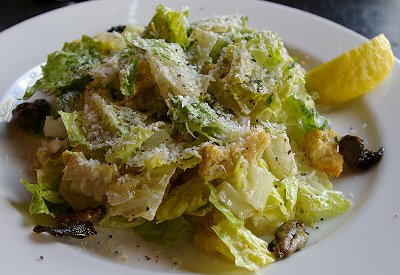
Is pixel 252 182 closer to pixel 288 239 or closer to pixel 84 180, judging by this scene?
pixel 288 239

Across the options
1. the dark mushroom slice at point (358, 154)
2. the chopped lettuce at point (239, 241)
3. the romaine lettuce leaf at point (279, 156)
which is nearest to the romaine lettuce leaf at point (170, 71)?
the romaine lettuce leaf at point (279, 156)

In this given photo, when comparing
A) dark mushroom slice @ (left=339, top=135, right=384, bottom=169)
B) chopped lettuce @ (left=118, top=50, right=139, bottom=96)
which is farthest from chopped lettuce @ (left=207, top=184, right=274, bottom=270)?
dark mushroom slice @ (left=339, top=135, right=384, bottom=169)

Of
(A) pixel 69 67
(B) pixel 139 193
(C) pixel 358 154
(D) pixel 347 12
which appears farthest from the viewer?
(D) pixel 347 12

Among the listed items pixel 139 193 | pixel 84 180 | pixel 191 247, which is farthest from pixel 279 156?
pixel 84 180

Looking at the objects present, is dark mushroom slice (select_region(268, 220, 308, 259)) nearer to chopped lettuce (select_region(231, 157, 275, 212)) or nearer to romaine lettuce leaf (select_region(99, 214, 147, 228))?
chopped lettuce (select_region(231, 157, 275, 212))

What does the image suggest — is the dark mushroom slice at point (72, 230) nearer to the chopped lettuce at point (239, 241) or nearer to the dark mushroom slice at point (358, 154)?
the chopped lettuce at point (239, 241)
